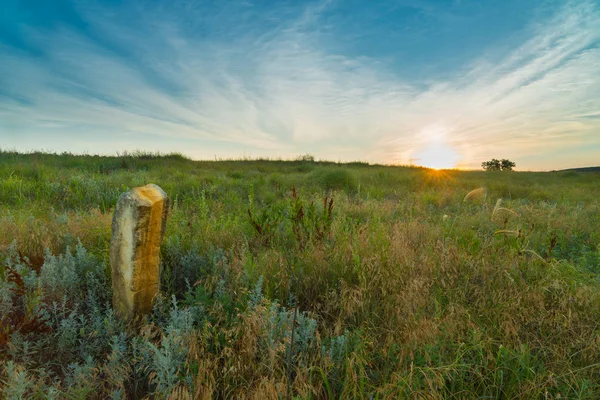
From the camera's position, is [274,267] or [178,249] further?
[178,249]

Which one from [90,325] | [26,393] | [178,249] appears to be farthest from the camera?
[178,249]

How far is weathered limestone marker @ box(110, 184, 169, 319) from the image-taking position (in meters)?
1.87

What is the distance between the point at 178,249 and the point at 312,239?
1.34 m

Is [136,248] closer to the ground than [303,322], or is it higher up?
higher up

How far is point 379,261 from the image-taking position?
2.62m

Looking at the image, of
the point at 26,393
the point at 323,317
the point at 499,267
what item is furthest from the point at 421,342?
the point at 26,393

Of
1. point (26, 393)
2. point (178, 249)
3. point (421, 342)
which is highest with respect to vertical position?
point (178, 249)

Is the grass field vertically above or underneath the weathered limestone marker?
underneath

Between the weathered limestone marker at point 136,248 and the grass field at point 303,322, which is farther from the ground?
the weathered limestone marker at point 136,248

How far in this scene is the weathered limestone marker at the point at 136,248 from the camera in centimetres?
187

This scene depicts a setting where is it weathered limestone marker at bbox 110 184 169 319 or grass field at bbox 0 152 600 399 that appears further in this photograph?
weathered limestone marker at bbox 110 184 169 319

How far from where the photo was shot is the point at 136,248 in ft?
6.19

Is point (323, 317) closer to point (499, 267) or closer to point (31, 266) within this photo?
point (499, 267)

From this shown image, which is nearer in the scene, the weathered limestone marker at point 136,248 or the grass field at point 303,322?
the grass field at point 303,322
